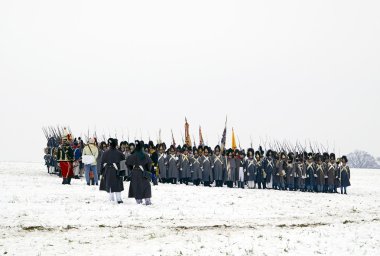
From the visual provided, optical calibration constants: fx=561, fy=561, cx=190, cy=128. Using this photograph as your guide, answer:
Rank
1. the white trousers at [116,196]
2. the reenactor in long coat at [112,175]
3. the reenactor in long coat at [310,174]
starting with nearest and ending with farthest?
the reenactor in long coat at [112,175]
the white trousers at [116,196]
the reenactor in long coat at [310,174]

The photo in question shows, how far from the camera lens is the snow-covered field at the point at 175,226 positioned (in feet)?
32.3

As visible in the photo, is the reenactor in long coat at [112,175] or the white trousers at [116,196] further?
the white trousers at [116,196]

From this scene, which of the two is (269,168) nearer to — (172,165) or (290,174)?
(290,174)

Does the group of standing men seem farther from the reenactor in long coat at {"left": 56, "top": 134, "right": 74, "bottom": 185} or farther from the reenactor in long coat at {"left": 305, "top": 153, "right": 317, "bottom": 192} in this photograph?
the reenactor in long coat at {"left": 56, "top": 134, "right": 74, "bottom": 185}

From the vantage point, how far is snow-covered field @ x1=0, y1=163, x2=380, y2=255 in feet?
32.3

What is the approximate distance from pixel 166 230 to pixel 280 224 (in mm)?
3121

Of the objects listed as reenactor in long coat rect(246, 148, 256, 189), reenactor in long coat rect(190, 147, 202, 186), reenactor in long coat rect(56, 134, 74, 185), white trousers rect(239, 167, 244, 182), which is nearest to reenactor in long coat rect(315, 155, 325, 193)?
reenactor in long coat rect(246, 148, 256, 189)

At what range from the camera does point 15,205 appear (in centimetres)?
1427

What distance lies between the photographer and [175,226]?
475 inches

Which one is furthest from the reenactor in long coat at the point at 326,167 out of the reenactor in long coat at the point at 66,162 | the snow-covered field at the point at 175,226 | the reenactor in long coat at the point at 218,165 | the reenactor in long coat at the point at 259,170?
the reenactor in long coat at the point at 66,162

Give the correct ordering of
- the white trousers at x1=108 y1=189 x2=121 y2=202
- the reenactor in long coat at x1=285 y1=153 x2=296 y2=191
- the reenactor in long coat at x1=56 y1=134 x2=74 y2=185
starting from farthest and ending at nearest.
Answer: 1. the reenactor in long coat at x1=285 y1=153 x2=296 y2=191
2. the reenactor in long coat at x1=56 y1=134 x2=74 y2=185
3. the white trousers at x1=108 y1=189 x2=121 y2=202

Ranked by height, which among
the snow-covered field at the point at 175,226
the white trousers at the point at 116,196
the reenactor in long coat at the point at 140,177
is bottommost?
the snow-covered field at the point at 175,226

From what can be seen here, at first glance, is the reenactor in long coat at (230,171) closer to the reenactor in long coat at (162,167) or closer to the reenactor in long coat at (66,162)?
the reenactor in long coat at (162,167)

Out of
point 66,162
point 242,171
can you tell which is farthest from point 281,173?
point 66,162
